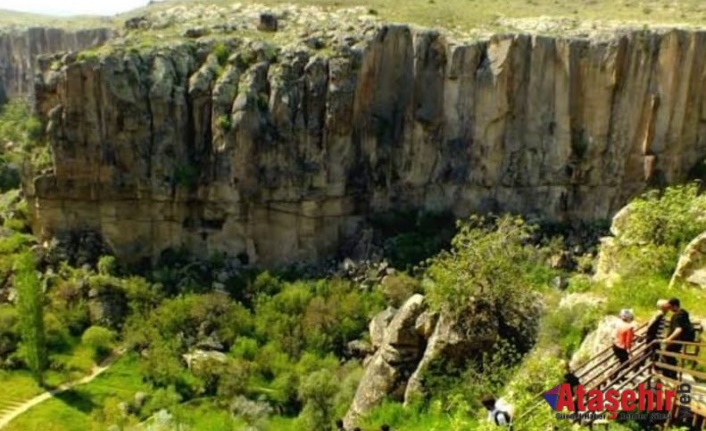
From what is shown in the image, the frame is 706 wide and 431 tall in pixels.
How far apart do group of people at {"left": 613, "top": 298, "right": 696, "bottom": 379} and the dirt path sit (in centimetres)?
3345

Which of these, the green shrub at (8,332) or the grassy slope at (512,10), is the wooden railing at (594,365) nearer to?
the green shrub at (8,332)

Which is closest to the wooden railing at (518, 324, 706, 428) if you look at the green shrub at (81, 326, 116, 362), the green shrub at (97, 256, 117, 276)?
the green shrub at (81, 326, 116, 362)

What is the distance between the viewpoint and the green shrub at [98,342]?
1794 inches

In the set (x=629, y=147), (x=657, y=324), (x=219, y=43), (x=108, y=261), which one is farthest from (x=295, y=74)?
(x=657, y=324)

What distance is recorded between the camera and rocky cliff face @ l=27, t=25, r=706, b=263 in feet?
167

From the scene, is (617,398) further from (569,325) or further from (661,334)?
(569,325)

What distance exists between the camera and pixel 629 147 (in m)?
50.7

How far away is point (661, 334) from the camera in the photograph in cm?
1606

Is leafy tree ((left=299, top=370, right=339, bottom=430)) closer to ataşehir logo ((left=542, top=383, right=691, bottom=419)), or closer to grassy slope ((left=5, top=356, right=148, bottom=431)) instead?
grassy slope ((left=5, top=356, right=148, bottom=431))

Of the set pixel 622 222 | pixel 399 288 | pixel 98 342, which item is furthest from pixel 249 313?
pixel 622 222

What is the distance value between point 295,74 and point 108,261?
58.9 feet

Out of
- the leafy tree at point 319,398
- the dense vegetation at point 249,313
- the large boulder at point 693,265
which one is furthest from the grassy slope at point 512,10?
the large boulder at point 693,265

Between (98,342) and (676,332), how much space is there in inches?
1481

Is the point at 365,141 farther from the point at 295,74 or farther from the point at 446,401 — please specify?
the point at 446,401
